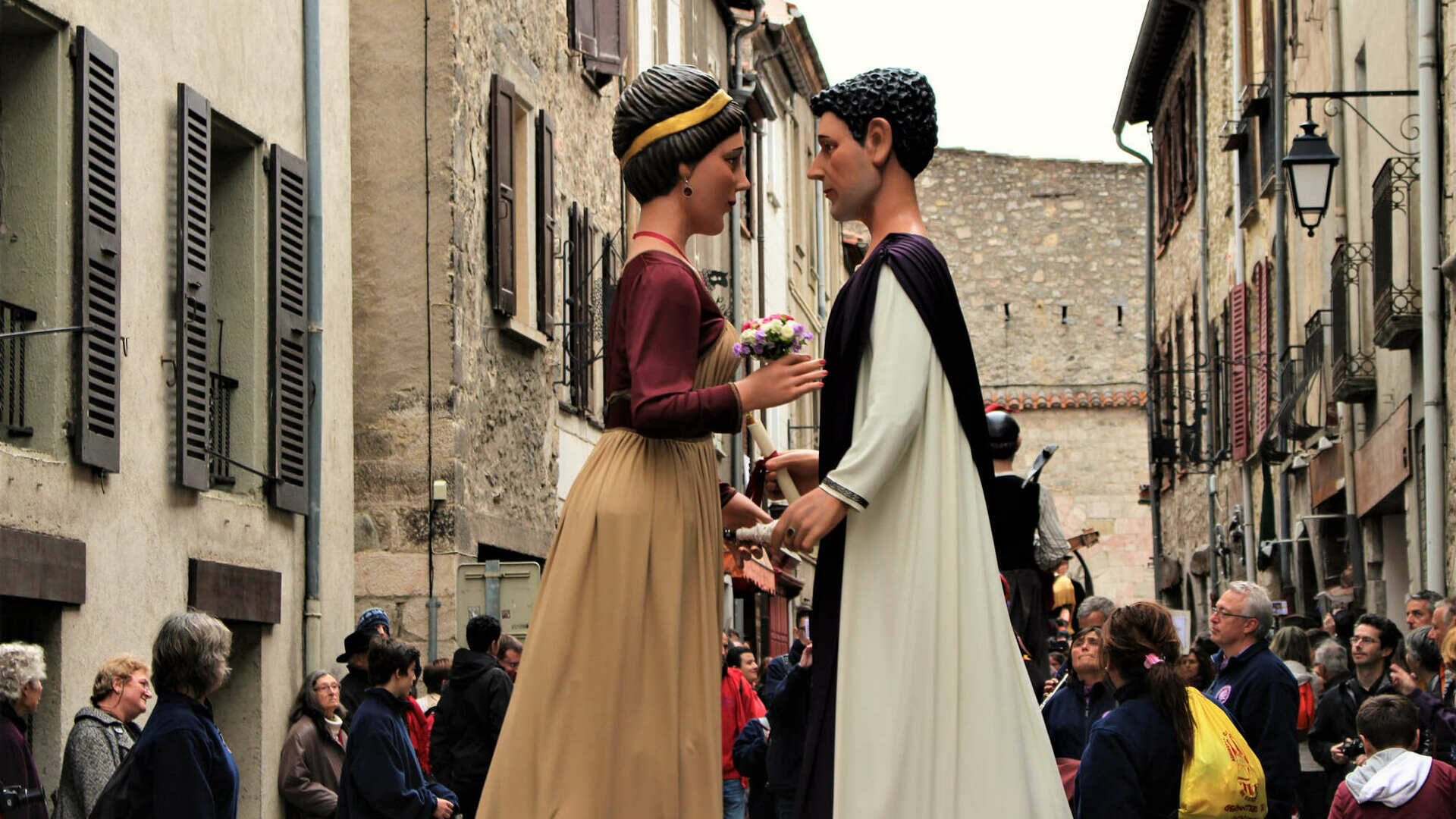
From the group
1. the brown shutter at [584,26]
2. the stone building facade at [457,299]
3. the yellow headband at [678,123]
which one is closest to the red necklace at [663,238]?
the yellow headband at [678,123]

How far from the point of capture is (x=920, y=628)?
496 cm

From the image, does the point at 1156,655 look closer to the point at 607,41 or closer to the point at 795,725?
the point at 795,725

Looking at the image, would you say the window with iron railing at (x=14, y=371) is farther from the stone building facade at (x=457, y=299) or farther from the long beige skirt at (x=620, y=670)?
the long beige skirt at (x=620, y=670)

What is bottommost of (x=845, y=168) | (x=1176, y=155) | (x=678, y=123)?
(x=845, y=168)

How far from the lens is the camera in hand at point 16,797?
7.35 meters

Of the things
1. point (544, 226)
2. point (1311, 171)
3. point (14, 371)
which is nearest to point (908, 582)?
point (14, 371)

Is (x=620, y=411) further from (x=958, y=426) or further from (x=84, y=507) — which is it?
(x=84, y=507)

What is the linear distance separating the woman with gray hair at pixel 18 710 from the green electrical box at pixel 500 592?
6.37 m

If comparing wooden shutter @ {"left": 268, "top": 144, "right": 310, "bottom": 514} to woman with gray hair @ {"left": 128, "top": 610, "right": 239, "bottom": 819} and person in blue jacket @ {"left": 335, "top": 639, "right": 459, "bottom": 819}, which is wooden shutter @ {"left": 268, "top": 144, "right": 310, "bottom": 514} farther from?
woman with gray hair @ {"left": 128, "top": 610, "right": 239, "bottom": 819}

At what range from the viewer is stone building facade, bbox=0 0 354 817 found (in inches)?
396

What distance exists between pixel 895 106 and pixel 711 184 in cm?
49

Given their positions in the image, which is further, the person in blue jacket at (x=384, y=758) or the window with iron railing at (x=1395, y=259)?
the window with iron railing at (x=1395, y=259)

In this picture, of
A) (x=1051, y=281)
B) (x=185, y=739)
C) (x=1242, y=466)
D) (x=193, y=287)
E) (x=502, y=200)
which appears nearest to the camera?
(x=185, y=739)

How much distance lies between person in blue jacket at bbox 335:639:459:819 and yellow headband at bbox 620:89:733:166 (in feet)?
13.4
